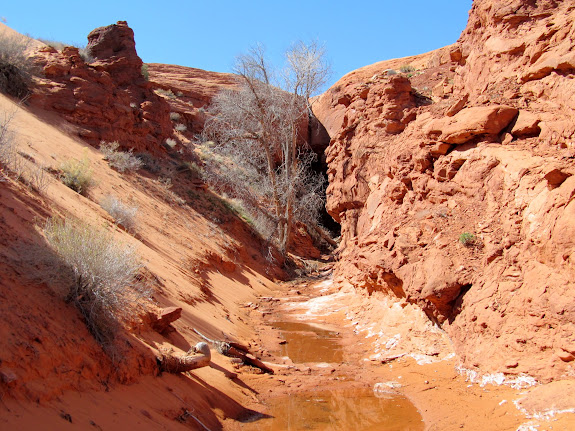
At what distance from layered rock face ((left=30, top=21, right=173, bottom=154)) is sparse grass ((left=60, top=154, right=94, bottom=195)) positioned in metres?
4.56

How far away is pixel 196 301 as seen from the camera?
928 cm

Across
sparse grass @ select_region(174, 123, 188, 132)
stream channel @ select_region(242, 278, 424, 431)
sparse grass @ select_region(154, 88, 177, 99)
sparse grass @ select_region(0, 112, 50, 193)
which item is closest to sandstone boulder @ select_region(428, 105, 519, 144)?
stream channel @ select_region(242, 278, 424, 431)

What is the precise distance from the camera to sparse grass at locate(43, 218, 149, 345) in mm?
4621

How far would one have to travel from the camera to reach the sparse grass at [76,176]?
1096 centimetres

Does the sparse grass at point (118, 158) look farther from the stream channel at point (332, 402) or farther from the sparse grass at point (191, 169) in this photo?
the stream channel at point (332, 402)

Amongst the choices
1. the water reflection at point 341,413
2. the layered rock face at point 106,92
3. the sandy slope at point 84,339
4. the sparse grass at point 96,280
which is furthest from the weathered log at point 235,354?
the layered rock face at point 106,92

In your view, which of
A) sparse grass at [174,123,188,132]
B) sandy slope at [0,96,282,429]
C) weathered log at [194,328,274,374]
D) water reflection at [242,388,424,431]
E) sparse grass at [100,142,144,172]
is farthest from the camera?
sparse grass at [174,123,188,132]

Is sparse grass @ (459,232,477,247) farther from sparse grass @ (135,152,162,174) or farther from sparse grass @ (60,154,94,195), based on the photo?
sparse grass @ (135,152,162,174)

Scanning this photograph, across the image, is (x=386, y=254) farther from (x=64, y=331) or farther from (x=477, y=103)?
(x=64, y=331)

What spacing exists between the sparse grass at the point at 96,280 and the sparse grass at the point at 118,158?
10.4 m

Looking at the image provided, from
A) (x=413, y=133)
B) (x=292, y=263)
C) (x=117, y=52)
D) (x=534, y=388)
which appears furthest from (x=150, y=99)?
(x=534, y=388)

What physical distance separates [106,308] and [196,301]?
4543 mm

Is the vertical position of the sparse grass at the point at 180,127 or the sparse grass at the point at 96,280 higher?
the sparse grass at the point at 180,127

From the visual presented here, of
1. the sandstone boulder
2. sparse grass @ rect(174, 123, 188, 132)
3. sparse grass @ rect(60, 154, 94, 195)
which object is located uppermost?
sparse grass @ rect(174, 123, 188, 132)
